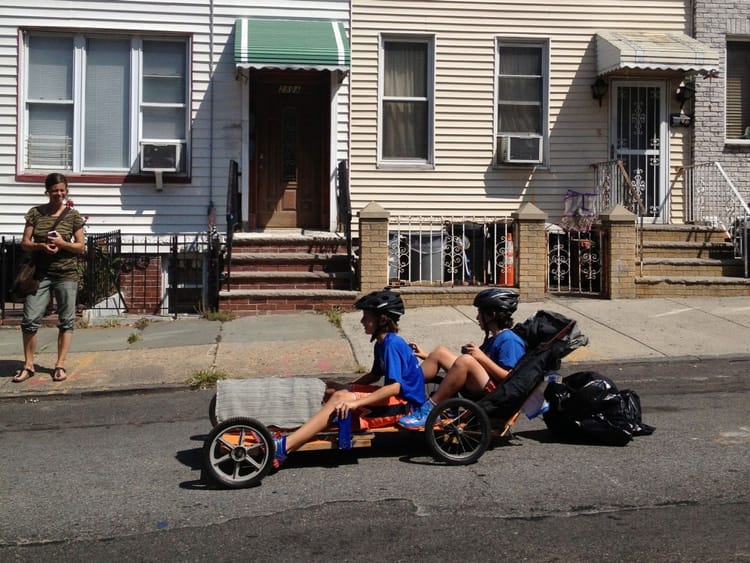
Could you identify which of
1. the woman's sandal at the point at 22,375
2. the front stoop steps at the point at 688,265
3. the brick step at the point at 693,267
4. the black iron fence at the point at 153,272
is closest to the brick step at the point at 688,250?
the front stoop steps at the point at 688,265

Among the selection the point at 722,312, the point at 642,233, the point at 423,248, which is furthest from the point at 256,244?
the point at 722,312

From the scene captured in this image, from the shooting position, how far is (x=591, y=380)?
6141 millimetres

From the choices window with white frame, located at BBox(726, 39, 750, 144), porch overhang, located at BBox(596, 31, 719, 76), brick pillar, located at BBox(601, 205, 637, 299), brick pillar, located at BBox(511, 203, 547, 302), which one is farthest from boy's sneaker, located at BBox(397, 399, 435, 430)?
window with white frame, located at BBox(726, 39, 750, 144)

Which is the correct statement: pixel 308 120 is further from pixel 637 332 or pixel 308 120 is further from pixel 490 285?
pixel 637 332

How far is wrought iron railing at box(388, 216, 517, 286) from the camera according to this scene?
1246 cm

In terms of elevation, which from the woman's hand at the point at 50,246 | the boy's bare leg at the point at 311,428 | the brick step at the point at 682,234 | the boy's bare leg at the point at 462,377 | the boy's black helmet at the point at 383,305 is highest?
the brick step at the point at 682,234

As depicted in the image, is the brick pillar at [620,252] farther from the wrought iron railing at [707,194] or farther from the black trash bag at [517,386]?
A: the black trash bag at [517,386]

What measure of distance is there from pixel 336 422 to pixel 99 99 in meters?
9.53

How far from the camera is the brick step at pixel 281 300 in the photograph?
38.0ft

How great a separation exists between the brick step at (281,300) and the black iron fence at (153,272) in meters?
0.41

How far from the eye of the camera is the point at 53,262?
325 inches

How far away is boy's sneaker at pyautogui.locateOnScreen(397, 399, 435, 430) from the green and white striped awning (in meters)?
7.91

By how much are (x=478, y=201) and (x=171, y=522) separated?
10.1 metres

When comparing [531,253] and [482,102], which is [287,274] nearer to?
[531,253]
